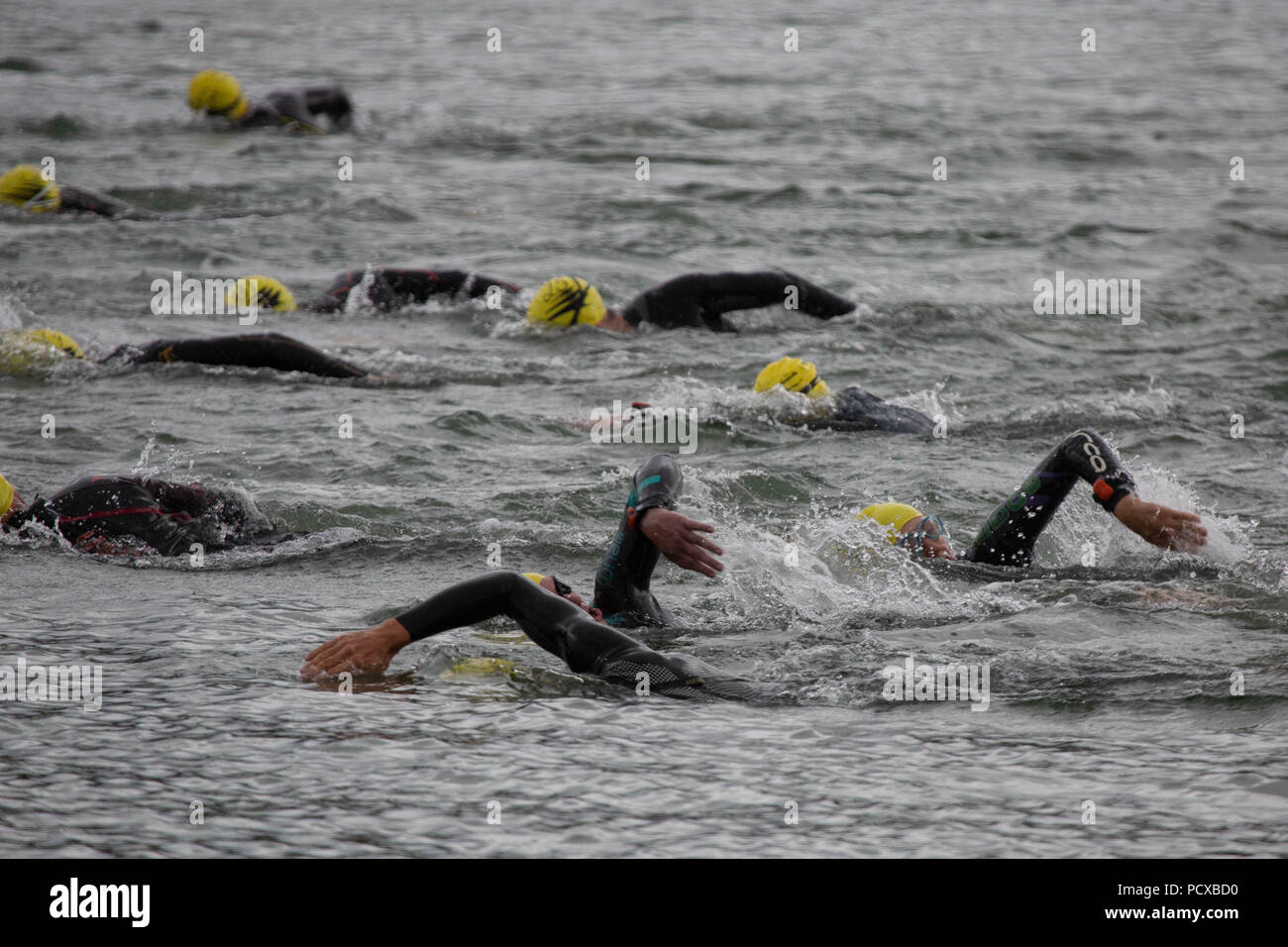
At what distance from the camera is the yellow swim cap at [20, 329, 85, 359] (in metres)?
12.6

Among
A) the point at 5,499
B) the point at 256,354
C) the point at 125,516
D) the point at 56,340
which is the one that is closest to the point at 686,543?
the point at 125,516

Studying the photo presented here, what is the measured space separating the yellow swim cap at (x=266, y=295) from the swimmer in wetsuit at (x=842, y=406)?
553cm

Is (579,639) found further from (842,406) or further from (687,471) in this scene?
(842,406)

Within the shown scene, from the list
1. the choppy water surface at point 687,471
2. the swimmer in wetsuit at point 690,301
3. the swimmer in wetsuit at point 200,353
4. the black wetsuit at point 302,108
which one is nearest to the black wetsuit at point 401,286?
the choppy water surface at point 687,471

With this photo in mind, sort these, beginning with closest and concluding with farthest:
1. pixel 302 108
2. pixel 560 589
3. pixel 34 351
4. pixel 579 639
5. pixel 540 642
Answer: pixel 579 639 < pixel 540 642 < pixel 560 589 < pixel 34 351 < pixel 302 108

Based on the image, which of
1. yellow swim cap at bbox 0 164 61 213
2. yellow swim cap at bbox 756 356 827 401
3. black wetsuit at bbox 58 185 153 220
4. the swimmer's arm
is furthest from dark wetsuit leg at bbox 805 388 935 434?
yellow swim cap at bbox 0 164 61 213

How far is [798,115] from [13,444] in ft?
60.4

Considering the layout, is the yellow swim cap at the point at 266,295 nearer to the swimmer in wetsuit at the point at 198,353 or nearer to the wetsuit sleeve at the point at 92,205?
the swimmer in wetsuit at the point at 198,353

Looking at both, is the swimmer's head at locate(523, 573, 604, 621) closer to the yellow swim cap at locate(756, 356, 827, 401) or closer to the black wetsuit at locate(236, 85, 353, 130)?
the yellow swim cap at locate(756, 356, 827, 401)

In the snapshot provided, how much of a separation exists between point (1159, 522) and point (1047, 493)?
0.79 meters

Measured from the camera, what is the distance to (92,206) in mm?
18078
